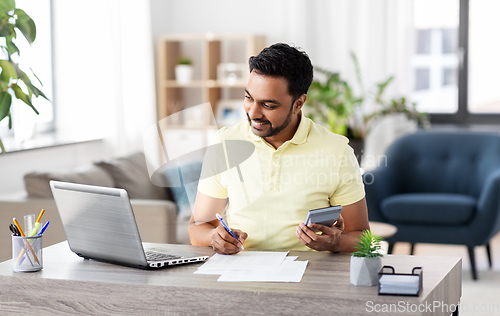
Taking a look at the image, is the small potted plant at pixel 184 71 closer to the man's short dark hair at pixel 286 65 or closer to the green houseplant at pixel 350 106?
the green houseplant at pixel 350 106

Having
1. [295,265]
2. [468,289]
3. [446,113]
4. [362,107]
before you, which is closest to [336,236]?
[295,265]

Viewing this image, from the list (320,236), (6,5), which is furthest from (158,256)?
(6,5)

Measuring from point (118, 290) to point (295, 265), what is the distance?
442mm

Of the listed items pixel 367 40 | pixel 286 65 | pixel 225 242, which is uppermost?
pixel 367 40

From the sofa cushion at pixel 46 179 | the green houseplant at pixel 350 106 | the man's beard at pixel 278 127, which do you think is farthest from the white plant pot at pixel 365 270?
the green houseplant at pixel 350 106

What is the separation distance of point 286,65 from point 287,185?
1.17 ft

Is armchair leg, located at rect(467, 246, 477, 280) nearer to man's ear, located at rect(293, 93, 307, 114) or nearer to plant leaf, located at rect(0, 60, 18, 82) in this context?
man's ear, located at rect(293, 93, 307, 114)

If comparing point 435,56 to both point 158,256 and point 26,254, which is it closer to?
point 158,256

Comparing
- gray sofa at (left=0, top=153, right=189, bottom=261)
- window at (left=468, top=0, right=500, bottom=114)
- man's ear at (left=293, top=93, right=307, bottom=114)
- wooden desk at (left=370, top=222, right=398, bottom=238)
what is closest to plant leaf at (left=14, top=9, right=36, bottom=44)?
man's ear at (left=293, top=93, right=307, bottom=114)

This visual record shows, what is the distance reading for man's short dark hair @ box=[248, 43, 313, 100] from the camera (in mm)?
1745

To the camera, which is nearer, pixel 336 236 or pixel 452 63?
pixel 336 236

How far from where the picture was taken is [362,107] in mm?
5207

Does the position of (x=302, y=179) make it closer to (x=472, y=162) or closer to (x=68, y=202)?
(x=68, y=202)

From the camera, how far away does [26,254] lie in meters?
1.55
